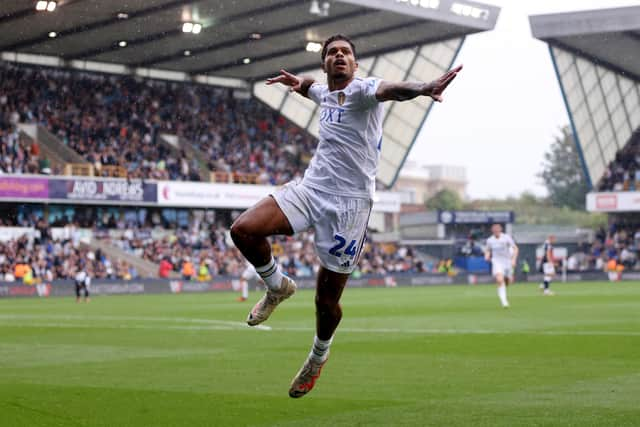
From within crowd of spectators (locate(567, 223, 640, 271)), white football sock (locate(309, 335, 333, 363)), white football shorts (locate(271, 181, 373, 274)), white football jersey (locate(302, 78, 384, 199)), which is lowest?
crowd of spectators (locate(567, 223, 640, 271))

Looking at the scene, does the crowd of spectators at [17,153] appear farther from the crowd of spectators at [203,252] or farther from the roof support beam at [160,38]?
the roof support beam at [160,38]

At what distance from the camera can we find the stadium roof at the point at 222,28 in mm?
49281

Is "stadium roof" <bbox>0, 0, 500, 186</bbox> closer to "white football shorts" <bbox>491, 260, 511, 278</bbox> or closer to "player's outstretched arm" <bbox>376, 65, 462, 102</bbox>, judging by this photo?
"white football shorts" <bbox>491, 260, 511, 278</bbox>

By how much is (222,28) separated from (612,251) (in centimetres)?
3140

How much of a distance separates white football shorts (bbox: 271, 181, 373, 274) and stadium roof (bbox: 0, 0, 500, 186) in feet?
132

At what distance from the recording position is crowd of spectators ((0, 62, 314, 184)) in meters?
54.4

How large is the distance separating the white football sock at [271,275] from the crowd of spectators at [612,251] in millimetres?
59354

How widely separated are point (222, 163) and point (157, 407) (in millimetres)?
50779

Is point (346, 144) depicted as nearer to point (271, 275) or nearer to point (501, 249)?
point (271, 275)

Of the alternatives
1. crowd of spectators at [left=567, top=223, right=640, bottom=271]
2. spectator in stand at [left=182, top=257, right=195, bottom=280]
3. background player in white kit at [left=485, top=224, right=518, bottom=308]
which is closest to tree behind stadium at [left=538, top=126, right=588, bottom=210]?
crowd of spectators at [left=567, top=223, right=640, bottom=271]

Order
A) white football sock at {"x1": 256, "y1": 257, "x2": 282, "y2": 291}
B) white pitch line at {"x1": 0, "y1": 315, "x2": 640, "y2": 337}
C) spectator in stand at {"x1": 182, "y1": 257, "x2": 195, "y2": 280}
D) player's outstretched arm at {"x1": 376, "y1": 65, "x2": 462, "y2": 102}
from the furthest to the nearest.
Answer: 1. spectator in stand at {"x1": 182, "y1": 257, "x2": 195, "y2": 280}
2. white pitch line at {"x1": 0, "y1": 315, "x2": 640, "y2": 337}
3. white football sock at {"x1": 256, "y1": 257, "x2": 282, "y2": 291}
4. player's outstretched arm at {"x1": 376, "y1": 65, "x2": 462, "y2": 102}

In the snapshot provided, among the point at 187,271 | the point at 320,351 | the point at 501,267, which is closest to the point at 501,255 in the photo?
the point at 501,267

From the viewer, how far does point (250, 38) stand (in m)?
56.0

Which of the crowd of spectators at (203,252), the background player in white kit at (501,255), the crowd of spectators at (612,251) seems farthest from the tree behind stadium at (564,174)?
the background player in white kit at (501,255)
